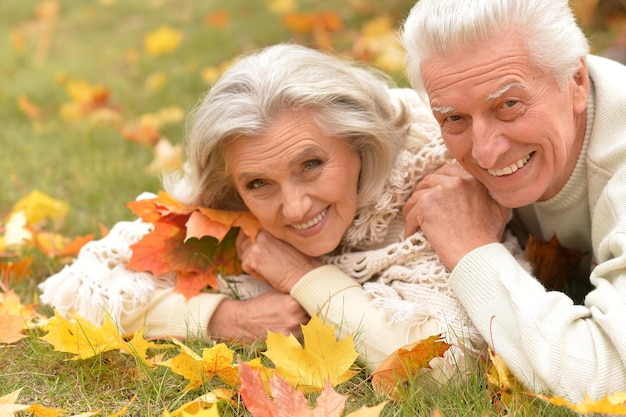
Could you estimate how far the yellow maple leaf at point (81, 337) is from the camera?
8.59 ft

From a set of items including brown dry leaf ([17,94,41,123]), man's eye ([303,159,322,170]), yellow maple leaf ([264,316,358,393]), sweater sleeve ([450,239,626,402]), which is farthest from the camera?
brown dry leaf ([17,94,41,123])

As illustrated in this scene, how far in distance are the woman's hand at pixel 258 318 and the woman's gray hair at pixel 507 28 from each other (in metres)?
0.99

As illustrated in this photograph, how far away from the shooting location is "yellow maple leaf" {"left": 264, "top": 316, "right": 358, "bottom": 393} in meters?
2.40

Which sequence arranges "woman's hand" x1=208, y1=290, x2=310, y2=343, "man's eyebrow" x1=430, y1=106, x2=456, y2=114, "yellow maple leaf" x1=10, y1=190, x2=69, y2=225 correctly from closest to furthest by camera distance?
1. "man's eyebrow" x1=430, y1=106, x2=456, y2=114
2. "woman's hand" x1=208, y1=290, x2=310, y2=343
3. "yellow maple leaf" x1=10, y1=190, x2=69, y2=225

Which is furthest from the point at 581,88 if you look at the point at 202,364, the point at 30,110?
the point at 30,110

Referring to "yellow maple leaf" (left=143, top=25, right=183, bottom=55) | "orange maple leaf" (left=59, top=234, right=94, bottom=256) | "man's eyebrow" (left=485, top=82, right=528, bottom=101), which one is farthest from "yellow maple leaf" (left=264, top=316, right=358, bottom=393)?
"yellow maple leaf" (left=143, top=25, right=183, bottom=55)

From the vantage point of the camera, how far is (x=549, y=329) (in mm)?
2336

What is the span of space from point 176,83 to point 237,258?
123 inches

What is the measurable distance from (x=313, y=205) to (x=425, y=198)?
0.38 m

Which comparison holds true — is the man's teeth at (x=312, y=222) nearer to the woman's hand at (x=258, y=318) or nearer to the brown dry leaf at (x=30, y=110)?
the woman's hand at (x=258, y=318)

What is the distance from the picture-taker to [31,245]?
3.72m

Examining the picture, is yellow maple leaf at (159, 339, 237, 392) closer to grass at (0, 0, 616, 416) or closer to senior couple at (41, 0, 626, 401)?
grass at (0, 0, 616, 416)

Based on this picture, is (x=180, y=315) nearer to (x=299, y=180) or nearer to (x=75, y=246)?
(x=299, y=180)

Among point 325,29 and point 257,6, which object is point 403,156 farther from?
point 257,6
